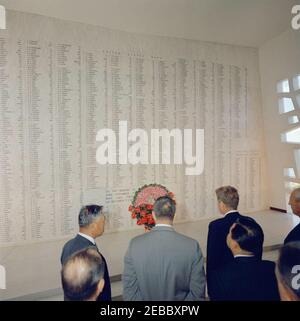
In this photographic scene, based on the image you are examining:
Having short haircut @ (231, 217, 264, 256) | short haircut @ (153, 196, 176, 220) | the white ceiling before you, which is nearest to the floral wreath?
short haircut @ (153, 196, 176, 220)

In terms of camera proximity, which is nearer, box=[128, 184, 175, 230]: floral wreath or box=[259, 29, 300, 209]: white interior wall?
box=[128, 184, 175, 230]: floral wreath

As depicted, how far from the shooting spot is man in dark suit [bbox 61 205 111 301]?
0.87m

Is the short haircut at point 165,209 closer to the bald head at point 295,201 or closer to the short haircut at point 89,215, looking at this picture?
the short haircut at point 89,215

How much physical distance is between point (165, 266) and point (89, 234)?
1.12 ft

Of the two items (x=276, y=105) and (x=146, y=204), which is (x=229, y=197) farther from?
(x=276, y=105)

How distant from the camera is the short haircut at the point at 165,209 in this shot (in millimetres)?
900

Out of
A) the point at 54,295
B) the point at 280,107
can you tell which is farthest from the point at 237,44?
the point at 54,295

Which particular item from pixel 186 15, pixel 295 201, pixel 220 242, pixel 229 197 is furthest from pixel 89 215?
pixel 186 15

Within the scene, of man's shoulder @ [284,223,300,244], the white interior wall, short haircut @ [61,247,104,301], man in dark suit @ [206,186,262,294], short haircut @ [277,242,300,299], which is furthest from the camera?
the white interior wall

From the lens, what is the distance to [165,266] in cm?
82

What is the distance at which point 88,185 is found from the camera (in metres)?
1.46

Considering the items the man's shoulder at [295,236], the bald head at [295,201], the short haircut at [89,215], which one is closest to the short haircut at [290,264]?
the man's shoulder at [295,236]

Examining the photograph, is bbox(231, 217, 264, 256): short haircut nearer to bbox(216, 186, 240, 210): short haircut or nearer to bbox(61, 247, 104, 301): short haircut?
bbox(216, 186, 240, 210): short haircut

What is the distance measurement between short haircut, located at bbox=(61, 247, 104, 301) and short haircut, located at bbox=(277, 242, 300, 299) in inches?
25.5
